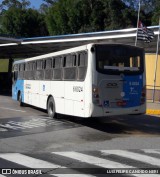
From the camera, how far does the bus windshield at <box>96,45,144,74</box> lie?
46.9 ft

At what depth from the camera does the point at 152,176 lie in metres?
8.01

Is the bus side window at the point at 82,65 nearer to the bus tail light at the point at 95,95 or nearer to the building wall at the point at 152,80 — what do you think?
the bus tail light at the point at 95,95

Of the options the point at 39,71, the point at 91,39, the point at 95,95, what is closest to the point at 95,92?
the point at 95,95

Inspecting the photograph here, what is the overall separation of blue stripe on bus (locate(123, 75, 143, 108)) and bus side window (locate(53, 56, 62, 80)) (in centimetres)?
341

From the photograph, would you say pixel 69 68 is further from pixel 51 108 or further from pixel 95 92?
pixel 51 108

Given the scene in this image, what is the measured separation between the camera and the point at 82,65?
48.2ft

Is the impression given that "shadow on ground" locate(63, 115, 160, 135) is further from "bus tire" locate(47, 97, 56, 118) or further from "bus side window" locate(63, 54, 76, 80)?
"bus side window" locate(63, 54, 76, 80)

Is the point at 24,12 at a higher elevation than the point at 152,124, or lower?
higher

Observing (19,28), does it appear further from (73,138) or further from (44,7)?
(73,138)

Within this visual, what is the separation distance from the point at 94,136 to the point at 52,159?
3.94 m

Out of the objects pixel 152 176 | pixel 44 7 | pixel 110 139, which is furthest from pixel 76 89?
pixel 44 7

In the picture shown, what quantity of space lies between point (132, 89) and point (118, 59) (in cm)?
→ 120

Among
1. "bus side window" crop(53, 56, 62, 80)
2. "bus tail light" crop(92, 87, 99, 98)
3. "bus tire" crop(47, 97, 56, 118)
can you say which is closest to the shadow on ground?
"bus tire" crop(47, 97, 56, 118)

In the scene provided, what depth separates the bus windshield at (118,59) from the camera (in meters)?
14.3
